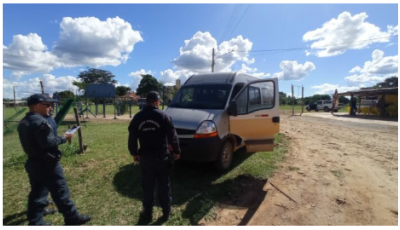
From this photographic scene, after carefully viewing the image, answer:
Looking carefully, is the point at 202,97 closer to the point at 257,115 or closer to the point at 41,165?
the point at 257,115

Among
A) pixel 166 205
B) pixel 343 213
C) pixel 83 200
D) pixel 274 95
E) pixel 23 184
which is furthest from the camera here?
pixel 274 95

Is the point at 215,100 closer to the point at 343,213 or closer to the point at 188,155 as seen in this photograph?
the point at 188,155

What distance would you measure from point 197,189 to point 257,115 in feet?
7.79

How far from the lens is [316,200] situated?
399 centimetres

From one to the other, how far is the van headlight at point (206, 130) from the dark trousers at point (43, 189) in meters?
2.39

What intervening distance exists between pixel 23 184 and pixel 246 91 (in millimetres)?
5105

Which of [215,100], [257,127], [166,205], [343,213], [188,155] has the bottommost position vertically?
[343,213]

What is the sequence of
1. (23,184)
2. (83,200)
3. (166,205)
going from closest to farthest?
(166,205) → (83,200) → (23,184)

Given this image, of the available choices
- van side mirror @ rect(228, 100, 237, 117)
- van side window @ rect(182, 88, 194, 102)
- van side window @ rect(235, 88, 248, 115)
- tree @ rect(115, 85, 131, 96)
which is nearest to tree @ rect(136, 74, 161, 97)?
tree @ rect(115, 85, 131, 96)

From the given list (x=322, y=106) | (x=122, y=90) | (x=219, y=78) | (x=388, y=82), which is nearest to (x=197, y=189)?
(x=219, y=78)

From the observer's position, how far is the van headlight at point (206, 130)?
15.0 feet

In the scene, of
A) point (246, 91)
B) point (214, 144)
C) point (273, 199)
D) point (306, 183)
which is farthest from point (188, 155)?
point (306, 183)

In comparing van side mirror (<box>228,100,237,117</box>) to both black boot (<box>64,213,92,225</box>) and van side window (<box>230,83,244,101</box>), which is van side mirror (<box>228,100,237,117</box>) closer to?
van side window (<box>230,83,244,101</box>)

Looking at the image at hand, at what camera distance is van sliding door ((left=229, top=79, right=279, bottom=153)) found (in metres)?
5.36
